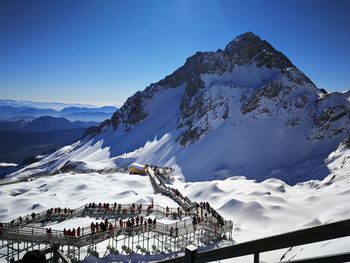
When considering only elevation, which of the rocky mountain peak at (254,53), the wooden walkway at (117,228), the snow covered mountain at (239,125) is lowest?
the wooden walkway at (117,228)

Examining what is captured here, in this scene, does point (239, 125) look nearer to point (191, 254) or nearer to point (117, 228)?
point (117, 228)

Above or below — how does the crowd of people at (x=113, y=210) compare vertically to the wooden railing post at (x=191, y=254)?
above

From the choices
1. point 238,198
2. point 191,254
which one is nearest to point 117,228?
point 238,198

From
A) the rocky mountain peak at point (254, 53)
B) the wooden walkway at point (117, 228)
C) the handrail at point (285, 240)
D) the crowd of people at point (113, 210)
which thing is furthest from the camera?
the rocky mountain peak at point (254, 53)

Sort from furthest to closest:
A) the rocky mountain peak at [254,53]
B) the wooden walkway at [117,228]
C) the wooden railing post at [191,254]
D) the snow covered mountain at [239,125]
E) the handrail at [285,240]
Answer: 1. the rocky mountain peak at [254,53]
2. the snow covered mountain at [239,125]
3. the wooden walkway at [117,228]
4. the wooden railing post at [191,254]
5. the handrail at [285,240]

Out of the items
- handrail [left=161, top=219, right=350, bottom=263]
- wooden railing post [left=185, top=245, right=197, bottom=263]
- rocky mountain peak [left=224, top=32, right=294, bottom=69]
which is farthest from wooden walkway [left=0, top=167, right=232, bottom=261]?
rocky mountain peak [left=224, top=32, right=294, bottom=69]

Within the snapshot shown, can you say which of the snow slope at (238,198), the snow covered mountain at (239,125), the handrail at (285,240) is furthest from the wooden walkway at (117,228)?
the snow covered mountain at (239,125)

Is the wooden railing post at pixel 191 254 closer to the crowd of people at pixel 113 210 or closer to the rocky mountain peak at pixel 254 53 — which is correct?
the crowd of people at pixel 113 210

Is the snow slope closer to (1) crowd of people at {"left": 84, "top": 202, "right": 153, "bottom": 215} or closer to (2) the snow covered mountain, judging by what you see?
(1) crowd of people at {"left": 84, "top": 202, "right": 153, "bottom": 215}
